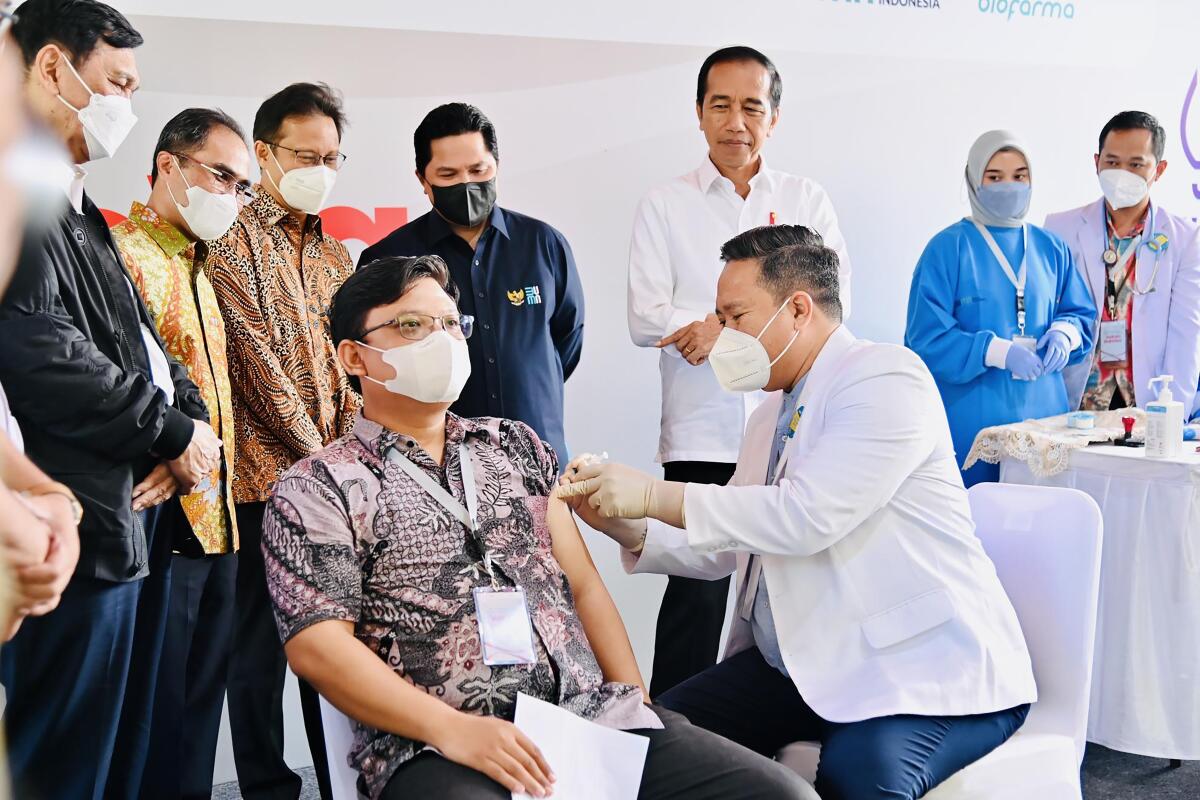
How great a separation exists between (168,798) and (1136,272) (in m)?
3.61

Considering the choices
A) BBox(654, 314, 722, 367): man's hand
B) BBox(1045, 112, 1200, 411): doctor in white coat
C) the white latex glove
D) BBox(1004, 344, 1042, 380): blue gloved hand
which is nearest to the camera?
the white latex glove

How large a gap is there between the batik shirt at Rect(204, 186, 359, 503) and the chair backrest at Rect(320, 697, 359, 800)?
1010 mm

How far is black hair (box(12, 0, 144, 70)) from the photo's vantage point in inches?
82.1

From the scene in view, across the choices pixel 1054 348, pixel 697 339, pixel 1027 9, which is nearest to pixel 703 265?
pixel 697 339

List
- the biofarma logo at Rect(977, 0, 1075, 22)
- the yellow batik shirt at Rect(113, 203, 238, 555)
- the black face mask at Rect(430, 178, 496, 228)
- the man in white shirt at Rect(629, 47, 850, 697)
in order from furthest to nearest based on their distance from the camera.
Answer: the biofarma logo at Rect(977, 0, 1075, 22) < the man in white shirt at Rect(629, 47, 850, 697) < the black face mask at Rect(430, 178, 496, 228) < the yellow batik shirt at Rect(113, 203, 238, 555)

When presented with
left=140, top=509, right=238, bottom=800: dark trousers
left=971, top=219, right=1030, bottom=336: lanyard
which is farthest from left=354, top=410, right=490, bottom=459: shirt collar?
left=971, top=219, right=1030, bottom=336: lanyard

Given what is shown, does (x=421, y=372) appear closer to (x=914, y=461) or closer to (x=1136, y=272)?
(x=914, y=461)

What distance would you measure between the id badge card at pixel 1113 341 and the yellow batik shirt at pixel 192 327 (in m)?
3.10

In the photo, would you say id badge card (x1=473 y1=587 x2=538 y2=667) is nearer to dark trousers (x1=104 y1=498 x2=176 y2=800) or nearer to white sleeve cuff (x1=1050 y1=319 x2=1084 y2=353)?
dark trousers (x1=104 y1=498 x2=176 y2=800)

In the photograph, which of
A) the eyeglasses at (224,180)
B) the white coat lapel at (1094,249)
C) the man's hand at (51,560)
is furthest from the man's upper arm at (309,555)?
the white coat lapel at (1094,249)

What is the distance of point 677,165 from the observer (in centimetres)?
394

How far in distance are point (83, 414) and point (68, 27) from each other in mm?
769

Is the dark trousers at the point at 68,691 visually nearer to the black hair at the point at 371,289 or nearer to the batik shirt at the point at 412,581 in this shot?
the batik shirt at the point at 412,581

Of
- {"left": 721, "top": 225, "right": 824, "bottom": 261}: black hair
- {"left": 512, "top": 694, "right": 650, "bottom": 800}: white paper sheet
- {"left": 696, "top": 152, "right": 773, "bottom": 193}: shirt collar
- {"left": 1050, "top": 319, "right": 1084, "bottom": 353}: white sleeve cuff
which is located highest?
{"left": 696, "top": 152, "right": 773, "bottom": 193}: shirt collar
